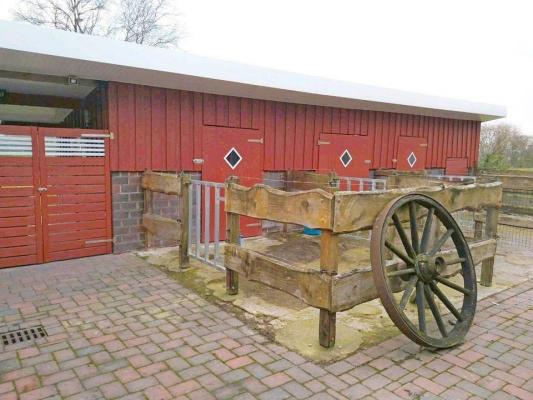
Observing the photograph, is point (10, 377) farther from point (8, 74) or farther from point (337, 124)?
point (337, 124)

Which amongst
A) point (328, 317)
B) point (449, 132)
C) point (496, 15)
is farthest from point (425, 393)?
point (449, 132)

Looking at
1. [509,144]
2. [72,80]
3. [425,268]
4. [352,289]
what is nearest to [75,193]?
[72,80]

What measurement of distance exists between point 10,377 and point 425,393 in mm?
2629

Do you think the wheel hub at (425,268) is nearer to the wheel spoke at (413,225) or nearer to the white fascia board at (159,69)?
the wheel spoke at (413,225)

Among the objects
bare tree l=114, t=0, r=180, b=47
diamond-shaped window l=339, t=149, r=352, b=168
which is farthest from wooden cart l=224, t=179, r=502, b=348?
bare tree l=114, t=0, r=180, b=47

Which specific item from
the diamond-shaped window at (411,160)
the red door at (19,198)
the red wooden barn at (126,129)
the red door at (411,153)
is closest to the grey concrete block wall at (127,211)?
the red wooden barn at (126,129)

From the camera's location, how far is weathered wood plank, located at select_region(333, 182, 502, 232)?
112 inches

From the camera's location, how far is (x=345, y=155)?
28.1ft

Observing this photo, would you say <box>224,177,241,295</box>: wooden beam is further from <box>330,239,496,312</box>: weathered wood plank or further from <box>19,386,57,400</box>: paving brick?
<box>19,386,57,400</box>: paving brick

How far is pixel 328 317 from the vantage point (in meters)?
3.01

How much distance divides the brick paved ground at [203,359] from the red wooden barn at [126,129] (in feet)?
5.10

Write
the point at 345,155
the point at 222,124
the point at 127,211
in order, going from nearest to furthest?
the point at 127,211
the point at 222,124
the point at 345,155

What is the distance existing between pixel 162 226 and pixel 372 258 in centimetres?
335

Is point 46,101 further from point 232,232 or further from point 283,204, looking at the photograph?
point 283,204
